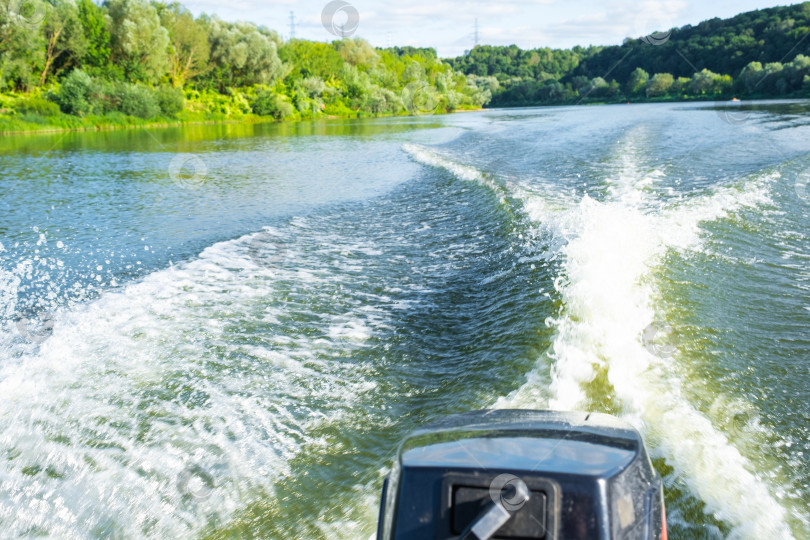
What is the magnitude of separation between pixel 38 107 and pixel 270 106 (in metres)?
23.3

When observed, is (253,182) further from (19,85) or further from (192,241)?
(19,85)

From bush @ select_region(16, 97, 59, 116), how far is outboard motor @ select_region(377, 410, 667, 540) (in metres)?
42.8

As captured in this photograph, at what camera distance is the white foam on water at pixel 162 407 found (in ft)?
9.84

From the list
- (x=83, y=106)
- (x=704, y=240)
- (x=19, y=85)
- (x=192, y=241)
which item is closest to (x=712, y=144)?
(x=704, y=240)

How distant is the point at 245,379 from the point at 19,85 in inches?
1987

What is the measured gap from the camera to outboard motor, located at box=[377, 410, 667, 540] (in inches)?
63.2

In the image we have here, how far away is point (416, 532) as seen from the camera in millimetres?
1690
